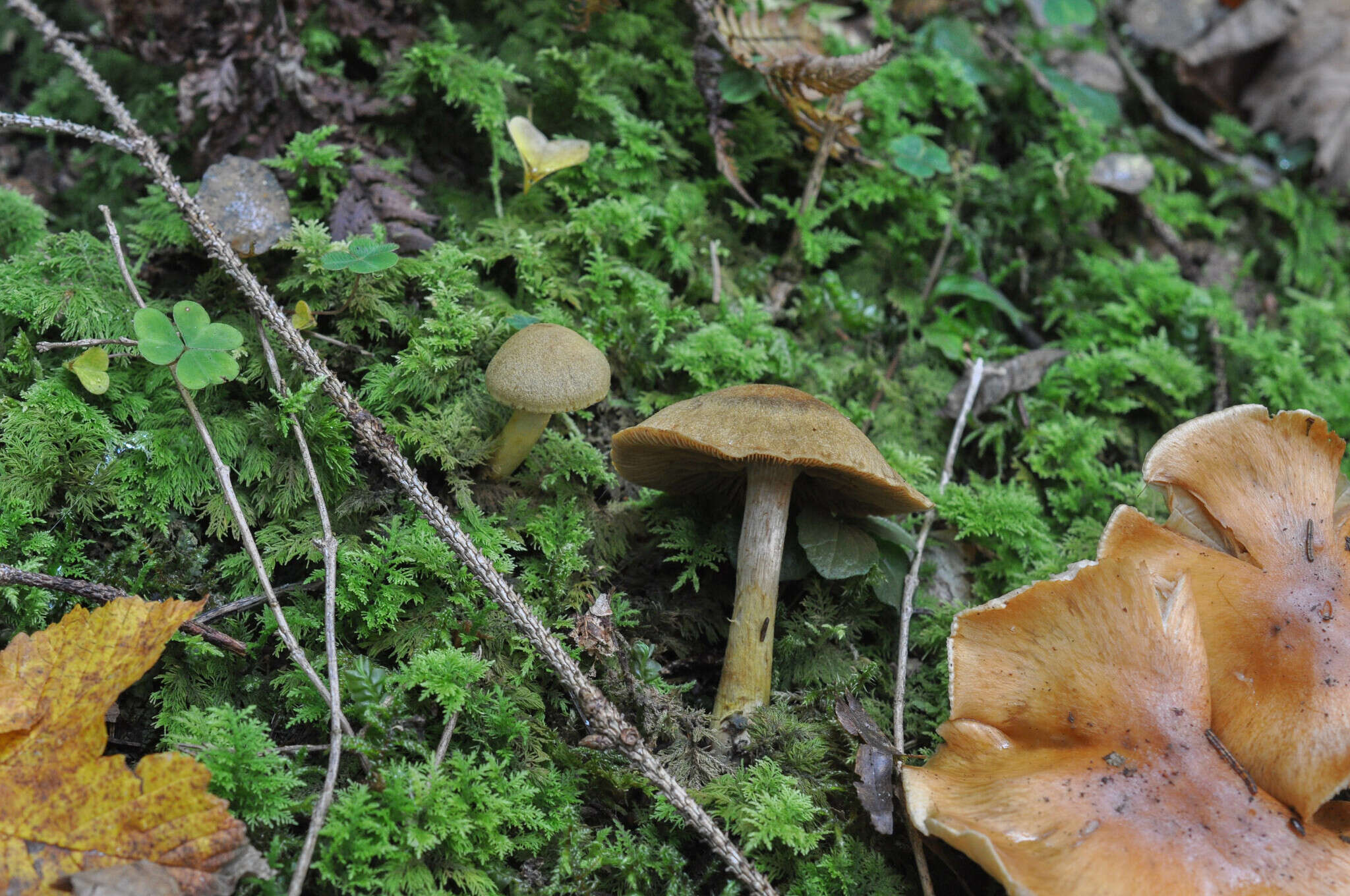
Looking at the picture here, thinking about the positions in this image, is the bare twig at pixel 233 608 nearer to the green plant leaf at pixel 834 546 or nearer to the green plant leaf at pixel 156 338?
the green plant leaf at pixel 156 338

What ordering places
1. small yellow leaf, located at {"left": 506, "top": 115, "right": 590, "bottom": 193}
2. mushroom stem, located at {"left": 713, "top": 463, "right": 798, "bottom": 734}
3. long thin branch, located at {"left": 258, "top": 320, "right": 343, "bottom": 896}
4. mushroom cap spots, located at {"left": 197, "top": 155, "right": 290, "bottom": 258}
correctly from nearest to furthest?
long thin branch, located at {"left": 258, "top": 320, "right": 343, "bottom": 896}, mushroom stem, located at {"left": 713, "top": 463, "right": 798, "bottom": 734}, mushroom cap spots, located at {"left": 197, "top": 155, "right": 290, "bottom": 258}, small yellow leaf, located at {"left": 506, "top": 115, "right": 590, "bottom": 193}

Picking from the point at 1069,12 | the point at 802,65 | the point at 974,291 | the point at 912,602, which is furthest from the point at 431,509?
the point at 1069,12

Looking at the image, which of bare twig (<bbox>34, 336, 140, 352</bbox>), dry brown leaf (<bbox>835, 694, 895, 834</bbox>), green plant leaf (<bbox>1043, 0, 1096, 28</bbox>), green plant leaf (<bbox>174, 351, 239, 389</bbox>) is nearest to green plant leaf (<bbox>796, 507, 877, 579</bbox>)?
dry brown leaf (<bbox>835, 694, 895, 834</bbox>)

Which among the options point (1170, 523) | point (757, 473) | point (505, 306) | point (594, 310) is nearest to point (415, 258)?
point (505, 306)

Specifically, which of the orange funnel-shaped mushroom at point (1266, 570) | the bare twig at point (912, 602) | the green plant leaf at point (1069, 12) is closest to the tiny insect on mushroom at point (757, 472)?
the bare twig at point (912, 602)

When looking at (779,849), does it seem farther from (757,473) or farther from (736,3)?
(736,3)

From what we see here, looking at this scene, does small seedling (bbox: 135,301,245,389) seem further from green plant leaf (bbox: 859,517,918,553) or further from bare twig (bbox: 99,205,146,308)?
green plant leaf (bbox: 859,517,918,553)

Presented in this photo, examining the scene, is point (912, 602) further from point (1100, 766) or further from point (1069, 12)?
point (1069, 12)
